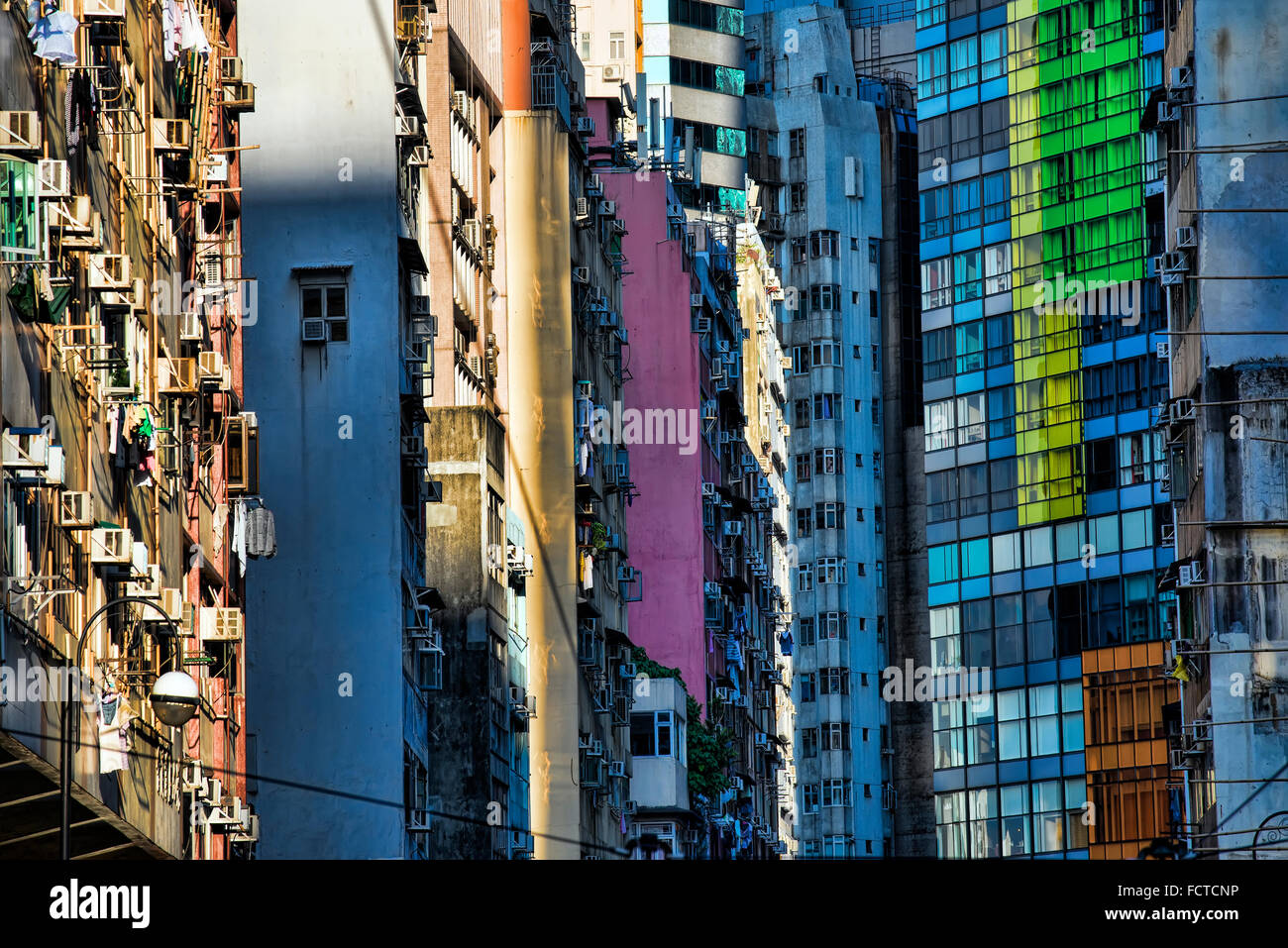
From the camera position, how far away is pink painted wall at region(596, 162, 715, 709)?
96062 millimetres

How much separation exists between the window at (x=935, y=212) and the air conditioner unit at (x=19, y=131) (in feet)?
338

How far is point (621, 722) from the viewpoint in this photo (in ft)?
263

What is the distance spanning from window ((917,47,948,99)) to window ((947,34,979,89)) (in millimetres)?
717

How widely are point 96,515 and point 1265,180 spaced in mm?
38799

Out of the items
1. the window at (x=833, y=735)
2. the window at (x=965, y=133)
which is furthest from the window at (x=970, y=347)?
the window at (x=833, y=735)

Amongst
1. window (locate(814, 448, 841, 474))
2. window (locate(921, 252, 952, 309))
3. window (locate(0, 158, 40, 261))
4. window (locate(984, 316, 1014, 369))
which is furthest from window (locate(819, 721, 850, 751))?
window (locate(0, 158, 40, 261))

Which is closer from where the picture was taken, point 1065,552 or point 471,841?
point 471,841

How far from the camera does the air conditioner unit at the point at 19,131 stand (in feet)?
102

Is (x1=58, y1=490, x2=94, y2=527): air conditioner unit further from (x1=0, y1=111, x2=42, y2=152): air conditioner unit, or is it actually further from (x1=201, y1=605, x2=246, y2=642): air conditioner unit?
(x1=201, y1=605, x2=246, y2=642): air conditioner unit

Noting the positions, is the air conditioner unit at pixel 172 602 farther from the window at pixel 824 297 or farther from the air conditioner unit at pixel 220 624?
the window at pixel 824 297

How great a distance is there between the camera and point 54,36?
32.8 meters
